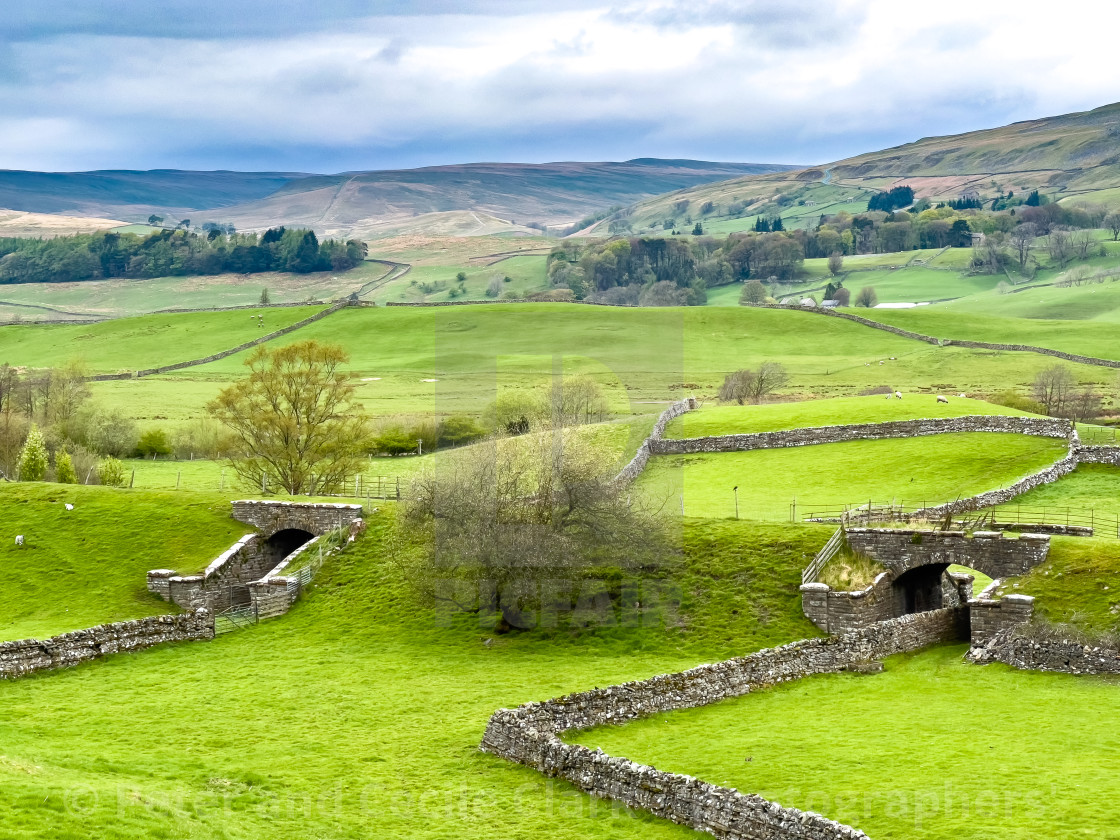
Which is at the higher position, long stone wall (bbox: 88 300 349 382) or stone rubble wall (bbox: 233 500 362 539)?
long stone wall (bbox: 88 300 349 382)

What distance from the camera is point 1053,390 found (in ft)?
342

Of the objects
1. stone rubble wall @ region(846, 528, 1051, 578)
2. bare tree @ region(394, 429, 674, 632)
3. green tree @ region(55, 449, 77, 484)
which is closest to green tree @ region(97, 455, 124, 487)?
green tree @ region(55, 449, 77, 484)

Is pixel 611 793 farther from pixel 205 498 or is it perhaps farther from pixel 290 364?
pixel 290 364

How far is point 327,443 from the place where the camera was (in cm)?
6303

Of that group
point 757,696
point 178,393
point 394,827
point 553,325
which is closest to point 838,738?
point 757,696

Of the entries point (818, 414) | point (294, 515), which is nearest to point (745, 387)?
point (818, 414)

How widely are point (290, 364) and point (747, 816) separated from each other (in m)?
46.3

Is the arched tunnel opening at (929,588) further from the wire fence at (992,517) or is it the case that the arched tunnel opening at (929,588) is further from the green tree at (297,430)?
the green tree at (297,430)

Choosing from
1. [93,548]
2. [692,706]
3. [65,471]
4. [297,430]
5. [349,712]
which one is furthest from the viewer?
[65,471]

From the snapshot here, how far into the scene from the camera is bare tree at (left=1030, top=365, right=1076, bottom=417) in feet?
315

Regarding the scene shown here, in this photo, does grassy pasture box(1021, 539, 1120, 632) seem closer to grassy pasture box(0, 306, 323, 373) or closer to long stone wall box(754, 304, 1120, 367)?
long stone wall box(754, 304, 1120, 367)

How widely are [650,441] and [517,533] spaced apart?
31736mm

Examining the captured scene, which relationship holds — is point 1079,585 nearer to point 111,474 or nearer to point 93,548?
point 93,548

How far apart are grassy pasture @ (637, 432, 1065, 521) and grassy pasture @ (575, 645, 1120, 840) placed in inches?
796
